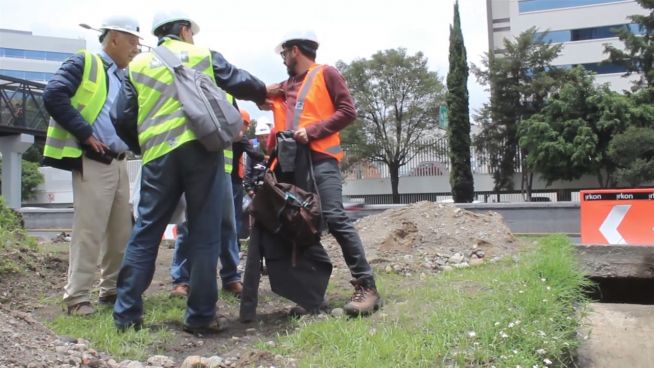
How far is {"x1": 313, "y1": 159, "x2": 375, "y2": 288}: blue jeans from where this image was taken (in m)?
3.63

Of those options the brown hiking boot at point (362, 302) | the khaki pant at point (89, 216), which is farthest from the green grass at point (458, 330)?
the khaki pant at point (89, 216)

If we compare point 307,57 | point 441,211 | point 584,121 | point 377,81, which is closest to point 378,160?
point 377,81

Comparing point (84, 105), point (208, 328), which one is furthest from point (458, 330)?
point (84, 105)

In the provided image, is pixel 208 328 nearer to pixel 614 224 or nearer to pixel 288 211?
pixel 288 211

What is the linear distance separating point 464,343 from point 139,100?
2141 millimetres

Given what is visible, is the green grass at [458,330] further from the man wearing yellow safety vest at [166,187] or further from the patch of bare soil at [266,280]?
the man wearing yellow safety vest at [166,187]

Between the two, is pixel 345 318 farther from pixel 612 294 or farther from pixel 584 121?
pixel 584 121

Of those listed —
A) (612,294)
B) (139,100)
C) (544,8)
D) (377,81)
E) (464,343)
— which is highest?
(544,8)

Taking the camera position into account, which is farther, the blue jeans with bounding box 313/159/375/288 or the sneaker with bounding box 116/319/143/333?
the blue jeans with bounding box 313/159/375/288

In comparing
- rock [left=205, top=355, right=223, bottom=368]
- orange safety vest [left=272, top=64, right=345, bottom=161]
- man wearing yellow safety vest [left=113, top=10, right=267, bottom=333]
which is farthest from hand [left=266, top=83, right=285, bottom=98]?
rock [left=205, top=355, right=223, bottom=368]

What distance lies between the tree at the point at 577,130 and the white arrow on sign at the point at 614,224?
79.7 ft

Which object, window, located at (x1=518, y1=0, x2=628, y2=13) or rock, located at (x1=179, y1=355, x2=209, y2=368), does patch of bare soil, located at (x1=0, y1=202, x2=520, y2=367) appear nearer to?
rock, located at (x1=179, y1=355, x2=209, y2=368)

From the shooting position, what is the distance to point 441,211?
7121 mm

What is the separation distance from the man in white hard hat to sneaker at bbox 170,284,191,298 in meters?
0.41
